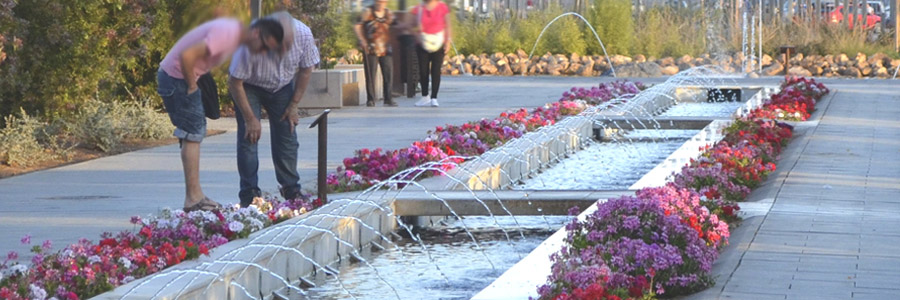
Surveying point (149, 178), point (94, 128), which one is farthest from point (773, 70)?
point (149, 178)

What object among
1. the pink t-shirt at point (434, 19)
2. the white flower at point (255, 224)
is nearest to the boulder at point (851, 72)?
the pink t-shirt at point (434, 19)

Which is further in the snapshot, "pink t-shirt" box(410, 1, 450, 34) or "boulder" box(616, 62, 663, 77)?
"boulder" box(616, 62, 663, 77)

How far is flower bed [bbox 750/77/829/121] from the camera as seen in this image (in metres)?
16.9

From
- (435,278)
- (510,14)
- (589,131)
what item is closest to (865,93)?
(589,131)

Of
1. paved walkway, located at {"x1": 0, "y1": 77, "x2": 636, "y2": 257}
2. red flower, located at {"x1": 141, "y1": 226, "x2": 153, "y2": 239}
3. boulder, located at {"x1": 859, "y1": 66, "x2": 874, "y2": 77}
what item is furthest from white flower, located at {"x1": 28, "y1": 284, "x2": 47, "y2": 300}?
boulder, located at {"x1": 859, "y1": 66, "x2": 874, "y2": 77}

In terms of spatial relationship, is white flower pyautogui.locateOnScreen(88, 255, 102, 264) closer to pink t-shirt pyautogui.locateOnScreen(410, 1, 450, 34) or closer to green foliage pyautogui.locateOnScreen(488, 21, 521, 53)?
pink t-shirt pyautogui.locateOnScreen(410, 1, 450, 34)

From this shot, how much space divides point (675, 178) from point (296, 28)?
2782mm

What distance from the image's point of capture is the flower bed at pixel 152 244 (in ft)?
20.8

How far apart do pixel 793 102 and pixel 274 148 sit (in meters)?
10.2

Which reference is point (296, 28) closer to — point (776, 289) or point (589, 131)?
point (776, 289)

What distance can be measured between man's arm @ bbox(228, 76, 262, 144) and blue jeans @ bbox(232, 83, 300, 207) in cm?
8

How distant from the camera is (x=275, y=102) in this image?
9656 mm

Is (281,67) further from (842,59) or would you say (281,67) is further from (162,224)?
(842,59)

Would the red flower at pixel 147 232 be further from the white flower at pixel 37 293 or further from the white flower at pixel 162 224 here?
the white flower at pixel 37 293
